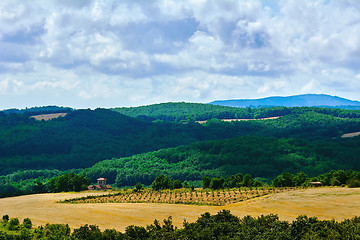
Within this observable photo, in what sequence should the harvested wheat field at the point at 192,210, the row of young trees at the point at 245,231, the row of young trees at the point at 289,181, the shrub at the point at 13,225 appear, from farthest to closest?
the row of young trees at the point at 289,181, the harvested wheat field at the point at 192,210, the shrub at the point at 13,225, the row of young trees at the point at 245,231

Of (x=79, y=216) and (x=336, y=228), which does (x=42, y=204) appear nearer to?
(x=79, y=216)

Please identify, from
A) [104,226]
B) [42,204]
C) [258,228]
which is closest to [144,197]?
[42,204]

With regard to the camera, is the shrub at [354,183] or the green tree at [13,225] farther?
the shrub at [354,183]

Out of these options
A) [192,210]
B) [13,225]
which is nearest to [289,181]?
[192,210]

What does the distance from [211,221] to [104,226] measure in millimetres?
24372

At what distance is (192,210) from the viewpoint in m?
97.4

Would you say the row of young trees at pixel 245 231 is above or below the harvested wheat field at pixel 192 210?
above

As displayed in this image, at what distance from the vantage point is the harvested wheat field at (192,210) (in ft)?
281

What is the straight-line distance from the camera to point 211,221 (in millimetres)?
66312

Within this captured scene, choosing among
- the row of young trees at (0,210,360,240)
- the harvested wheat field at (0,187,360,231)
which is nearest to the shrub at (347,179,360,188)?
the harvested wheat field at (0,187,360,231)

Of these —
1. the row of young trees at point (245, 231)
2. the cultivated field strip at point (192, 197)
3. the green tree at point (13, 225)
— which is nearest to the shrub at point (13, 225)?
the green tree at point (13, 225)

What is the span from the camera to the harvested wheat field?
8562 cm

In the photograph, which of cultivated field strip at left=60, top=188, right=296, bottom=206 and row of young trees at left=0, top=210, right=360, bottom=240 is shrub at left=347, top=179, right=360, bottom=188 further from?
row of young trees at left=0, top=210, right=360, bottom=240

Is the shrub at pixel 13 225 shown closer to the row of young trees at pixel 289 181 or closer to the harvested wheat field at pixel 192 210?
the harvested wheat field at pixel 192 210
